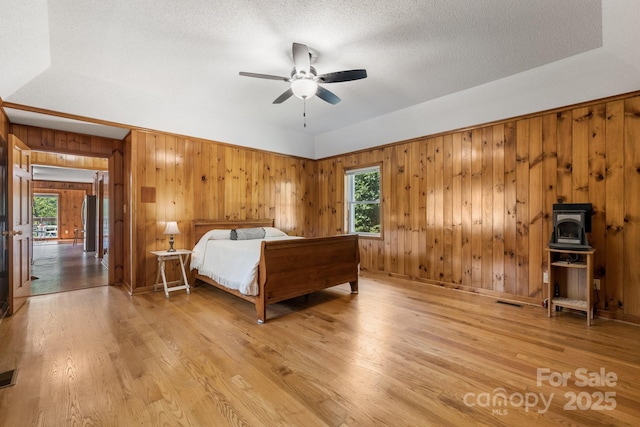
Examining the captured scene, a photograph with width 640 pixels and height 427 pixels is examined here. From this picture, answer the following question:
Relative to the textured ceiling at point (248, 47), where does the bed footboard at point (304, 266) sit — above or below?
below

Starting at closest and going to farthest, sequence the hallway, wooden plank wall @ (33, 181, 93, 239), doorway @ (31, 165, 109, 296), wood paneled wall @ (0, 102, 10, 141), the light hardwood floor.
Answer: the light hardwood floor → wood paneled wall @ (0, 102, 10, 141) → the hallway → doorway @ (31, 165, 109, 296) → wooden plank wall @ (33, 181, 93, 239)

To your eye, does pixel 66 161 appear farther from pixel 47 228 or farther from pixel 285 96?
pixel 47 228

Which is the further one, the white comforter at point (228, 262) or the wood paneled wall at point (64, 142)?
the wood paneled wall at point (64, 142)

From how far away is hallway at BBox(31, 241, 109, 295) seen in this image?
4.28 metres

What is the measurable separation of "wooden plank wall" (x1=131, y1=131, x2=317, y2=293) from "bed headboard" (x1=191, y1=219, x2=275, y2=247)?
83mm

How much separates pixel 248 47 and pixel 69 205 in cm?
1322

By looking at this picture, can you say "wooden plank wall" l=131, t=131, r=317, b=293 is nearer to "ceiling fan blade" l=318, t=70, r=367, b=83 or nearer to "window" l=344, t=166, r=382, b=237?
"window" l=344, t=166, r=382, b=237

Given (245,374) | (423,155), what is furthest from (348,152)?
(245,374)

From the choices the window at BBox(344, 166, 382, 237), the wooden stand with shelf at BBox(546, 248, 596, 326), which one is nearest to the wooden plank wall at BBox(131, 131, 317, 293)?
the window at BBox(344, 166, 382, 237)

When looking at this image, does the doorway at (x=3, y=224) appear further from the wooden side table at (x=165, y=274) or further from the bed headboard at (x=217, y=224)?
the bed headboard at (x=217, y=224)

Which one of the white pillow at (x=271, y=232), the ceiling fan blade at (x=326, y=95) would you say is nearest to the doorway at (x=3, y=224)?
the white pillow at (x=271, y=232)

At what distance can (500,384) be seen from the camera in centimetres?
188

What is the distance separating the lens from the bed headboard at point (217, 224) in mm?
4570

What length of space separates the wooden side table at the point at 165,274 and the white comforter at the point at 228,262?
183mm
